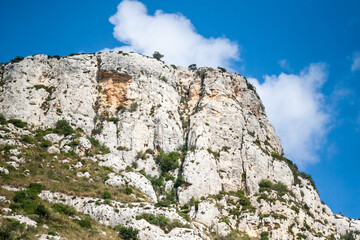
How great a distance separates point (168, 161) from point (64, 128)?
18.8 meters

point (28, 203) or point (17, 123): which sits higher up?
point (17, 123)

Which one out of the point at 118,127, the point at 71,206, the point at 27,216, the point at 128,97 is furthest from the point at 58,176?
the point at 128,97

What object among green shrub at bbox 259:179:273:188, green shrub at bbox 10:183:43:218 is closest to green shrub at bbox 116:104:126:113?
green shrub at bbox 259:179:273:188

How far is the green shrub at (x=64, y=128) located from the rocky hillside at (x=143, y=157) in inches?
6.5

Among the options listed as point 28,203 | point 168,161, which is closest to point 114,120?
point 168,161

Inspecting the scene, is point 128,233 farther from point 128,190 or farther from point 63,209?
point 128,190

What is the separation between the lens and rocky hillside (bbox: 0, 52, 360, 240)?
3884cm

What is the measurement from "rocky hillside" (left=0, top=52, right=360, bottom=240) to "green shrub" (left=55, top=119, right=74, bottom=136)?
6.5 inches

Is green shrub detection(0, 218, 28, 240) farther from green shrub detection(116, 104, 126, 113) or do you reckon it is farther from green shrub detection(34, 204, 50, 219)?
green shrub detection(116, 104, 126, 113)

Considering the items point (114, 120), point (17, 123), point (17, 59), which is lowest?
point (17, 123)

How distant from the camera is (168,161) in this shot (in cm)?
5769

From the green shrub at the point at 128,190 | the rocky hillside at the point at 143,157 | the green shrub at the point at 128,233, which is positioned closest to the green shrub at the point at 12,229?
the rocky hillside at the point at 143,157

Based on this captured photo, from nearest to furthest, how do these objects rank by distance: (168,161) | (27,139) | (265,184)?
(27,139) < (168,161) < (265,184)

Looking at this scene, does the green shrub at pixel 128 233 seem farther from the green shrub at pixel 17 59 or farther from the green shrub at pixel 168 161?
the green shrub at pixel 17 59
